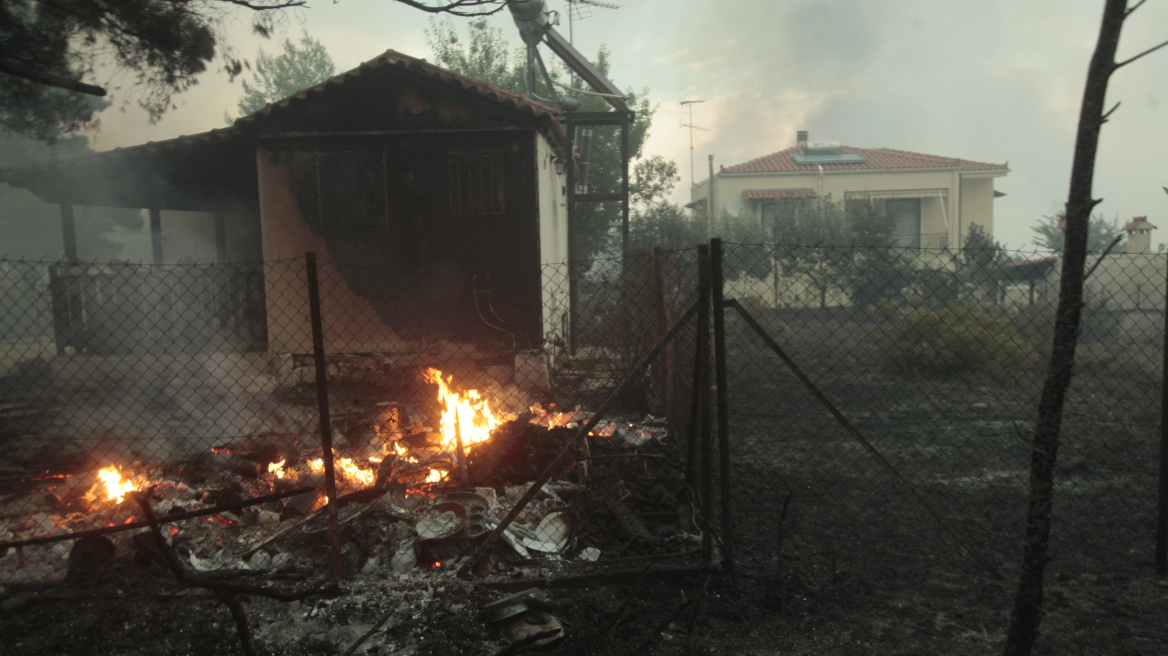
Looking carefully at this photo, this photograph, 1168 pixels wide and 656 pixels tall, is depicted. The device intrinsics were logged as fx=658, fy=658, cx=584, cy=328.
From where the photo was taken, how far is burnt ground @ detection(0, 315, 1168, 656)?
3217mm

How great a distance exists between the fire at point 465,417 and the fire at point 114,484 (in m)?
2.68

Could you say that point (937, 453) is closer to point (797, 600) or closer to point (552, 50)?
point (797, 600)

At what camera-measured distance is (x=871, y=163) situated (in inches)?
1103

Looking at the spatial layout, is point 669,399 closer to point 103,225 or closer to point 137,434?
point 137,434

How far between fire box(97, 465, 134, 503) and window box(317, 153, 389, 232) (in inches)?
200

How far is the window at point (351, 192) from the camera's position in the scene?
9906 millimetres

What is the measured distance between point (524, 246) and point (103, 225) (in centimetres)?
2171

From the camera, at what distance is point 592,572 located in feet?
12.5

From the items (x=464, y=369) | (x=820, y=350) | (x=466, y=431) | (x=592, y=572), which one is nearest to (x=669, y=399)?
(x=466, y=431)

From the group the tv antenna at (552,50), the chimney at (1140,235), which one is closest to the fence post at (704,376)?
the tv antenna at (552,50)

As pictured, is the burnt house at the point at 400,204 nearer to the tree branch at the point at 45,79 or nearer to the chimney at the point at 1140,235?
the tree branch at the point at 45,79

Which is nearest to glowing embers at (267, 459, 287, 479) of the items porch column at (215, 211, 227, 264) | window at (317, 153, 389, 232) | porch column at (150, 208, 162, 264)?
window at (317, 153, 389, 232)

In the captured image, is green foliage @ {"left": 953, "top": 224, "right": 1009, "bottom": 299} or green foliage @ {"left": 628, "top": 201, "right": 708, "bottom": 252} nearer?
green foliage @ {"left": 953, "top": 224, "right": 1009, "bottom": 299}

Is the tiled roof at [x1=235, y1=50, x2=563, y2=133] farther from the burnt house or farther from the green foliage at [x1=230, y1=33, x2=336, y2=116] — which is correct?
the green foliage at [x1=230, y1=33, x2=336, y2=116]
